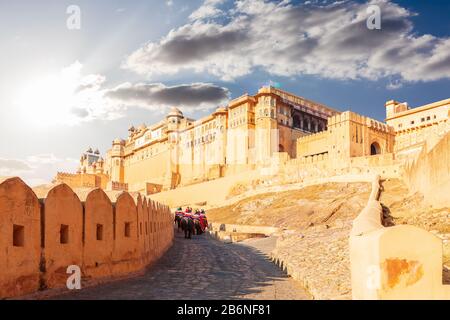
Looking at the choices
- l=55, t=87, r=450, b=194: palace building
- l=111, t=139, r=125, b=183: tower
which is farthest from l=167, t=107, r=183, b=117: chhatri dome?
l=111, t=139, r=125, b=183: tower

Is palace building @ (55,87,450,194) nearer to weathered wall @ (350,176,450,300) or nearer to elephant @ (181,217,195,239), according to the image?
elephant @ (181,217,195,239)

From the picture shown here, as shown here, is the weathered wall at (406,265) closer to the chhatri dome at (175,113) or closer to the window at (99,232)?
the window at (99,232)

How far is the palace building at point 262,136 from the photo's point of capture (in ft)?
181

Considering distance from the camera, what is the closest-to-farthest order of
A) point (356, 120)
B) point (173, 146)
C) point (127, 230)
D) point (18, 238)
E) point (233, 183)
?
point (18, 238), point (127, 230), point (356, 120), point (233, 183), point (173, 146)

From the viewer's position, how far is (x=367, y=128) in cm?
5497

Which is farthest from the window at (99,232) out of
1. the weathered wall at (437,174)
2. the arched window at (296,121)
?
the arched window at (296,121)

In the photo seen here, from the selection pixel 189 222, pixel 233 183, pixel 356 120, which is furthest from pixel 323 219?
pixel 233 183

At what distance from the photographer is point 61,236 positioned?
795 centimetres

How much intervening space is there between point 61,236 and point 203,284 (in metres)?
2.96

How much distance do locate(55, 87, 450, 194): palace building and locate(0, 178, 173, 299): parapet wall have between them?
1513 inches

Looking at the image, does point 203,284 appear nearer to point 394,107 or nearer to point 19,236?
point 19,236

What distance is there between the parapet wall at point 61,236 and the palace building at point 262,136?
126ft

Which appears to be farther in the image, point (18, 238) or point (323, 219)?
point (323, 219)
